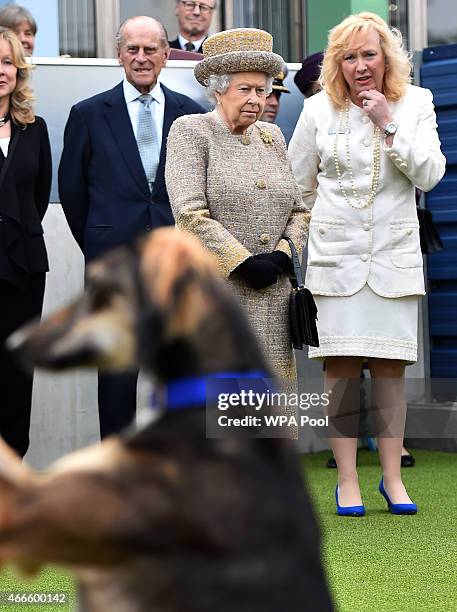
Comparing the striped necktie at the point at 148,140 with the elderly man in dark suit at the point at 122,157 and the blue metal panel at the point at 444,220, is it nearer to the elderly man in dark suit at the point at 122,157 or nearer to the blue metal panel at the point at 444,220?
the elderly man in dark suit at the point at 122,157

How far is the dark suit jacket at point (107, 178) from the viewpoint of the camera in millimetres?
5500

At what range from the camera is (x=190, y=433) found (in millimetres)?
1556

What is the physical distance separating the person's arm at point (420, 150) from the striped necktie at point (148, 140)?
960mm

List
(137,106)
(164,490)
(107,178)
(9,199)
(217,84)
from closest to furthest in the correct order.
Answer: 1. (164,490)
2. (217,84)
3. (9,199)
4. (107,178)
5. (137,106)

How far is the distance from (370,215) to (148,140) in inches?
39.0

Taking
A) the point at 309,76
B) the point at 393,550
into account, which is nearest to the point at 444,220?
the point at 309,76

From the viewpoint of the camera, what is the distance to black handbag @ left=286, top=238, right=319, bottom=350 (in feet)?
16.0

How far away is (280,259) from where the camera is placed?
487 centimetres

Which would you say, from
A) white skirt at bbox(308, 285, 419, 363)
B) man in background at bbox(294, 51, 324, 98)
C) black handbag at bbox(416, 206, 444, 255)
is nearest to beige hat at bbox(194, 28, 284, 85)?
white skirt at bbox(308, 285, 419, 363)

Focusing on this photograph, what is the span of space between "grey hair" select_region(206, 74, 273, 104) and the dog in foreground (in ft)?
11.1

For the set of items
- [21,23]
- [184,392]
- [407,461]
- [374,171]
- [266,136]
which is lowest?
[407,461]

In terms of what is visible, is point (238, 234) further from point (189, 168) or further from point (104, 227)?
point (104, 227)

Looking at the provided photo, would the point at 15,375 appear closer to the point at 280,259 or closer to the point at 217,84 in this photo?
the point at 280,259

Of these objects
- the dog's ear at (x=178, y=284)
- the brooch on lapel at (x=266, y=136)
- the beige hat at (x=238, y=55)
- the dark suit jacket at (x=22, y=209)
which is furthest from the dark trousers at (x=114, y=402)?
the dog's ear at (x=178, y=284)
